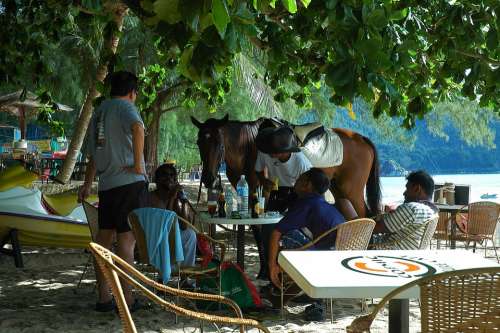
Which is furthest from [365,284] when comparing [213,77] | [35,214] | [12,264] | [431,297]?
[12,264]

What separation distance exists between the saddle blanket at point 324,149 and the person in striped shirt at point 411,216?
2.24 meters

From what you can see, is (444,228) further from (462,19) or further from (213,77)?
(213,77)

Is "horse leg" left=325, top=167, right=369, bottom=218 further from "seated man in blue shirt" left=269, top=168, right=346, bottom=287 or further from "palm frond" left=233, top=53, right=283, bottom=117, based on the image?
"palm frond" left=233, top=53, right=283, bottom=117

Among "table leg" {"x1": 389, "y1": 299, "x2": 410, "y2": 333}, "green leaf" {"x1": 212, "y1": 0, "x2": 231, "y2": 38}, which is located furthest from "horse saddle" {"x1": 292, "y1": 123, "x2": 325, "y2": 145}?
"green leaf" {"x1": 212, "y1": 0, "x2": 231, "y2": 38}

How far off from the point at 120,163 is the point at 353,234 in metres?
1.79

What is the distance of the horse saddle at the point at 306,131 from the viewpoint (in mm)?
6809

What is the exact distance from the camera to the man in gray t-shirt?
4523 millimetres

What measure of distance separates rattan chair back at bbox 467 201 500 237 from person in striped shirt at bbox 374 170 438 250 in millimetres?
3458

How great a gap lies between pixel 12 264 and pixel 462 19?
5455mm

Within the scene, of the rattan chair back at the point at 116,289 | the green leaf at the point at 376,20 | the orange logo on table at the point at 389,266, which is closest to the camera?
the rattan chair back at the point at 116,289

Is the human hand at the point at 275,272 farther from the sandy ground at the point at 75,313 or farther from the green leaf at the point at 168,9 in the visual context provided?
the green leaf at the point at 168,9

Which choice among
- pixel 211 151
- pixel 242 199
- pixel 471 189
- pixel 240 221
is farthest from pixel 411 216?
pixel 471 189

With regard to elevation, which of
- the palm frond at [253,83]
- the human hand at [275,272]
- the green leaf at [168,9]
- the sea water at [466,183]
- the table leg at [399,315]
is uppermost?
the palm frond at [253,83]

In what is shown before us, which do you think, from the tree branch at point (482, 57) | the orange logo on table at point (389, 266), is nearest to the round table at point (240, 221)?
the orange logo on table at point (389, 266)
